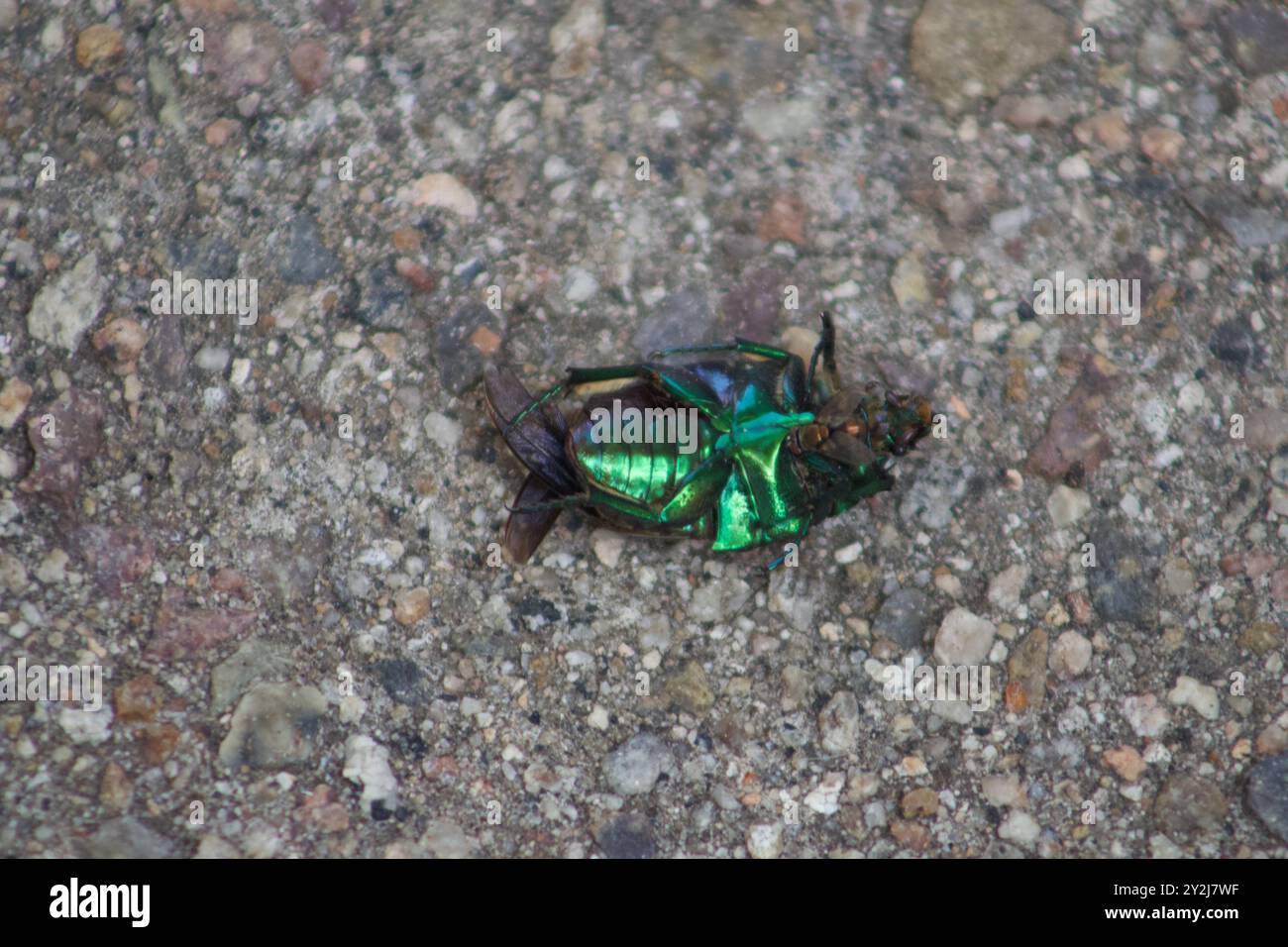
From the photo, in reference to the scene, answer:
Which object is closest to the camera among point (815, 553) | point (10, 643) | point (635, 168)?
point (10, 643)

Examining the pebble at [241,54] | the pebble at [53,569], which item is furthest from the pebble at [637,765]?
the pebble at [241,54]

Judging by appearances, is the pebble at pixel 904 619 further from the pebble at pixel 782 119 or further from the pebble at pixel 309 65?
the pebble at pixel 309 65

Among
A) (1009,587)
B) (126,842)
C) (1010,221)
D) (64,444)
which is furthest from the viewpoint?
(1010,221)

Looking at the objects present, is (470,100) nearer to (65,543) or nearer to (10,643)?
(65,543)

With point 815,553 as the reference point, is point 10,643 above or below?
below

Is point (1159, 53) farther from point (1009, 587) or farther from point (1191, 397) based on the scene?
point (1009, 587)

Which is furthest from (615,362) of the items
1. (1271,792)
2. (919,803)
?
(1271,792)
